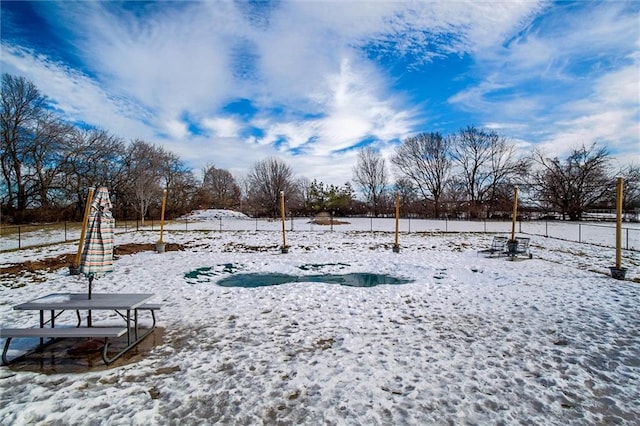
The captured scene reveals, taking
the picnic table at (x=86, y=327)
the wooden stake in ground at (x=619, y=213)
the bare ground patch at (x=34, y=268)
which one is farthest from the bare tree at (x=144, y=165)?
the wooden stake in ground at (x=619, y=213)

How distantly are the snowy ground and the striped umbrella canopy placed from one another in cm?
124

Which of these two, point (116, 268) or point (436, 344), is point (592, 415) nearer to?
point (436, 344)

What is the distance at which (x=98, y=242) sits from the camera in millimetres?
4020

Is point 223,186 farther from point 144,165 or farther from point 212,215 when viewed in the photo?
point 144,165

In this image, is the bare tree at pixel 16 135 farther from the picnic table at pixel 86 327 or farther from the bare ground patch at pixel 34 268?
the picnic table at pixel 86 327

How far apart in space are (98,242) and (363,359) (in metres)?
3.80

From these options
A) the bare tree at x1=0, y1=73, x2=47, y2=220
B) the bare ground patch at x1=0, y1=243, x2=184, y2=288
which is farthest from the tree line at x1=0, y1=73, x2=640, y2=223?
the bare ground patch at x1=0, y1=243, x2=184, y2=288

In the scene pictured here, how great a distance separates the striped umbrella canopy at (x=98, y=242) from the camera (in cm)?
391

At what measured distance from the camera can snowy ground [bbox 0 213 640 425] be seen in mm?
2867

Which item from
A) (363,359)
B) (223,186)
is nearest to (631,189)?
(363,359)

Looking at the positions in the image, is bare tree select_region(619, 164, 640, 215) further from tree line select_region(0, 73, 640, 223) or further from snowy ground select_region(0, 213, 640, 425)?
snowy ground select_region(0, 213, 640, 425)

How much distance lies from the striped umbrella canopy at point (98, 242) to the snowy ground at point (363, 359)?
1245 mm

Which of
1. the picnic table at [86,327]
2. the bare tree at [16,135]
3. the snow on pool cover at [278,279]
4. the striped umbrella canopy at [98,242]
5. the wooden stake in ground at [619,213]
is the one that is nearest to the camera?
the picnic table at [86,327]

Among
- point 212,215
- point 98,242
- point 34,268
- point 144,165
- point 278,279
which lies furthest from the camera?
point 212,215
